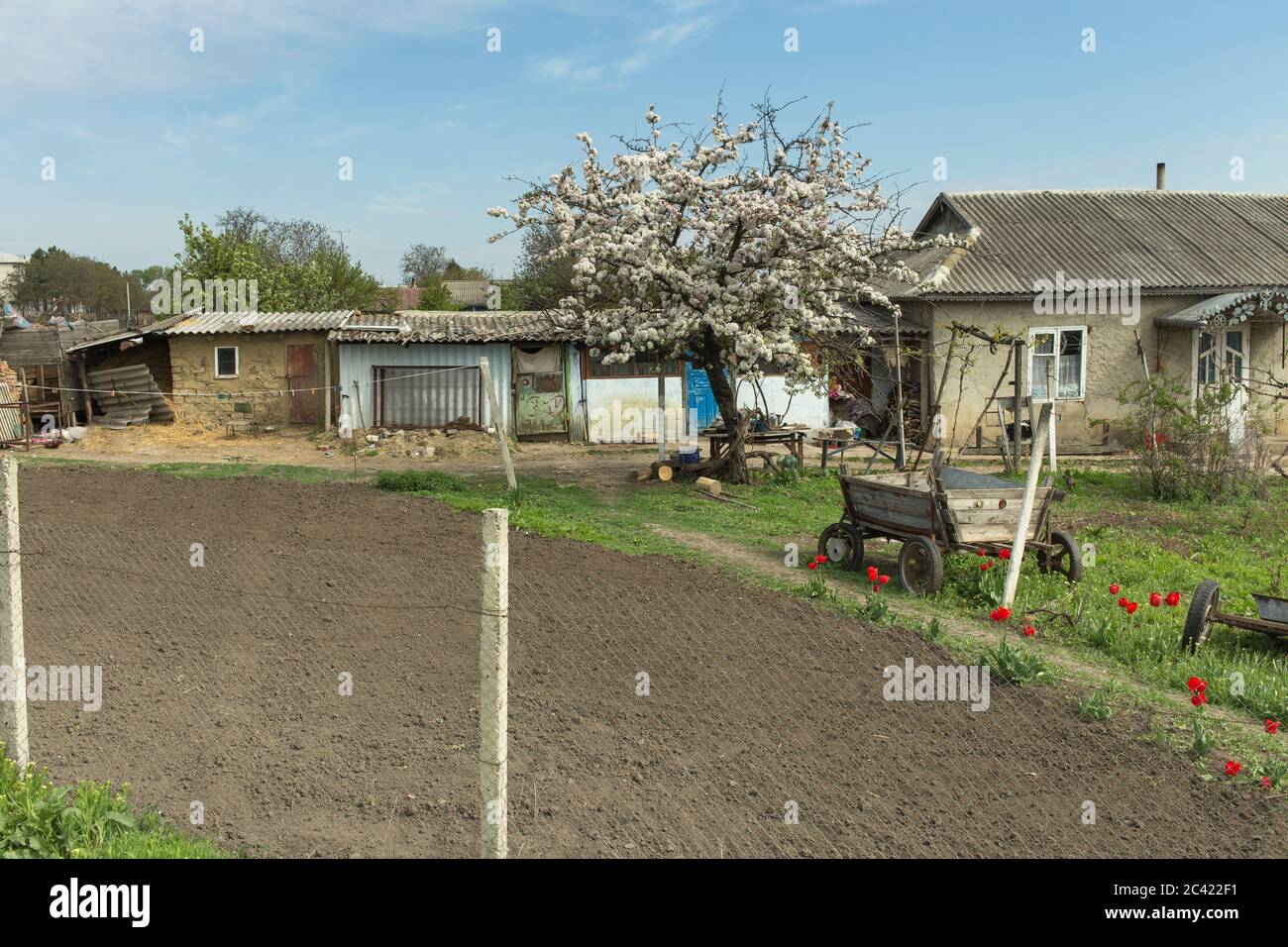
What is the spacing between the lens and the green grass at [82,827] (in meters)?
4.79

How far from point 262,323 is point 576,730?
20.2 metres

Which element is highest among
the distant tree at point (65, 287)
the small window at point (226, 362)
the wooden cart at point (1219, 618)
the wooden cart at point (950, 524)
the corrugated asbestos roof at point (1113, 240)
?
the distant tree at point (65, 287)

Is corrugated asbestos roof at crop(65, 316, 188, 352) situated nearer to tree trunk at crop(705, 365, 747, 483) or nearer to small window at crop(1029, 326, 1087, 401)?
tree trunk at crop(705, 365, 747, 483)

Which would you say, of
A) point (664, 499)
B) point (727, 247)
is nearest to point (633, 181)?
point (727, 247)

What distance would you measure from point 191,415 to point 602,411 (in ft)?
30.9

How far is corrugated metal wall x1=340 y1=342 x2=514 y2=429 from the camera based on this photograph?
23500 mm

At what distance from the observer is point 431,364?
77.5ft

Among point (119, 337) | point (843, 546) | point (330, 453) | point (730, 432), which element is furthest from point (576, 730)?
point (119, 337)

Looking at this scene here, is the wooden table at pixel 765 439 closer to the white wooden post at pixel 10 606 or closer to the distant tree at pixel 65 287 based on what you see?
the white wooden post at pixel 10 606

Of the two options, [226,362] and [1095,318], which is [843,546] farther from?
[226,362]

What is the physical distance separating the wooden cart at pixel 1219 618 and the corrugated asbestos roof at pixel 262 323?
19372 millimetres

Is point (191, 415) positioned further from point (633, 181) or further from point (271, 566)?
point (271, 566)

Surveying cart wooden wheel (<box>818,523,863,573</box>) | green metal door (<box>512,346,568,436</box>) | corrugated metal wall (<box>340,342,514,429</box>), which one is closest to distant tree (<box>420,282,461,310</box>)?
corrugated metal wall (<box>340,342,514,429</box>)

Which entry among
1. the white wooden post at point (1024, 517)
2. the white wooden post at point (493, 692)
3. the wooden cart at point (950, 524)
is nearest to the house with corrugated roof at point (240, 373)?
the wooden cart at point (950, 524)
